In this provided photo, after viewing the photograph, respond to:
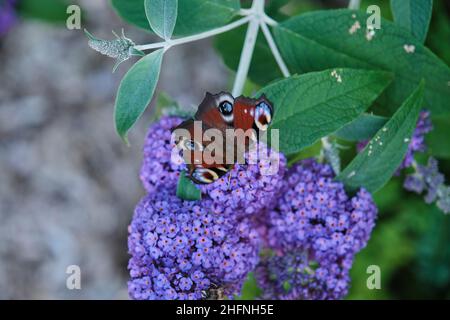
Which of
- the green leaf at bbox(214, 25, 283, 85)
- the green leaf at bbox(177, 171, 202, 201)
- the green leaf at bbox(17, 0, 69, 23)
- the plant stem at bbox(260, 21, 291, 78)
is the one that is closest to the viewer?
the green leaf at bbox(177, 171, 202, 201)

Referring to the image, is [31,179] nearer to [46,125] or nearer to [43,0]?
[46,125]

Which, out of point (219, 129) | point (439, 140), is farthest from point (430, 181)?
point (219, 129)

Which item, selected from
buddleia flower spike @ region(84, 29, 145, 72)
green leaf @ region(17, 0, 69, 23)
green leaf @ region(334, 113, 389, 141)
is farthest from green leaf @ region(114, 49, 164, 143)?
green leaf @ region(17, 0, 69, 23)

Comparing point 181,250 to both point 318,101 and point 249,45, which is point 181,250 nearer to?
point 318,101

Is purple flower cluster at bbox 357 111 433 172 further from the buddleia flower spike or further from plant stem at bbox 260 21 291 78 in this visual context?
the buddleia flower spike

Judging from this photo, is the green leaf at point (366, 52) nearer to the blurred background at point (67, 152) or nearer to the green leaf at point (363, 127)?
the green leaf at point (363, 127)
